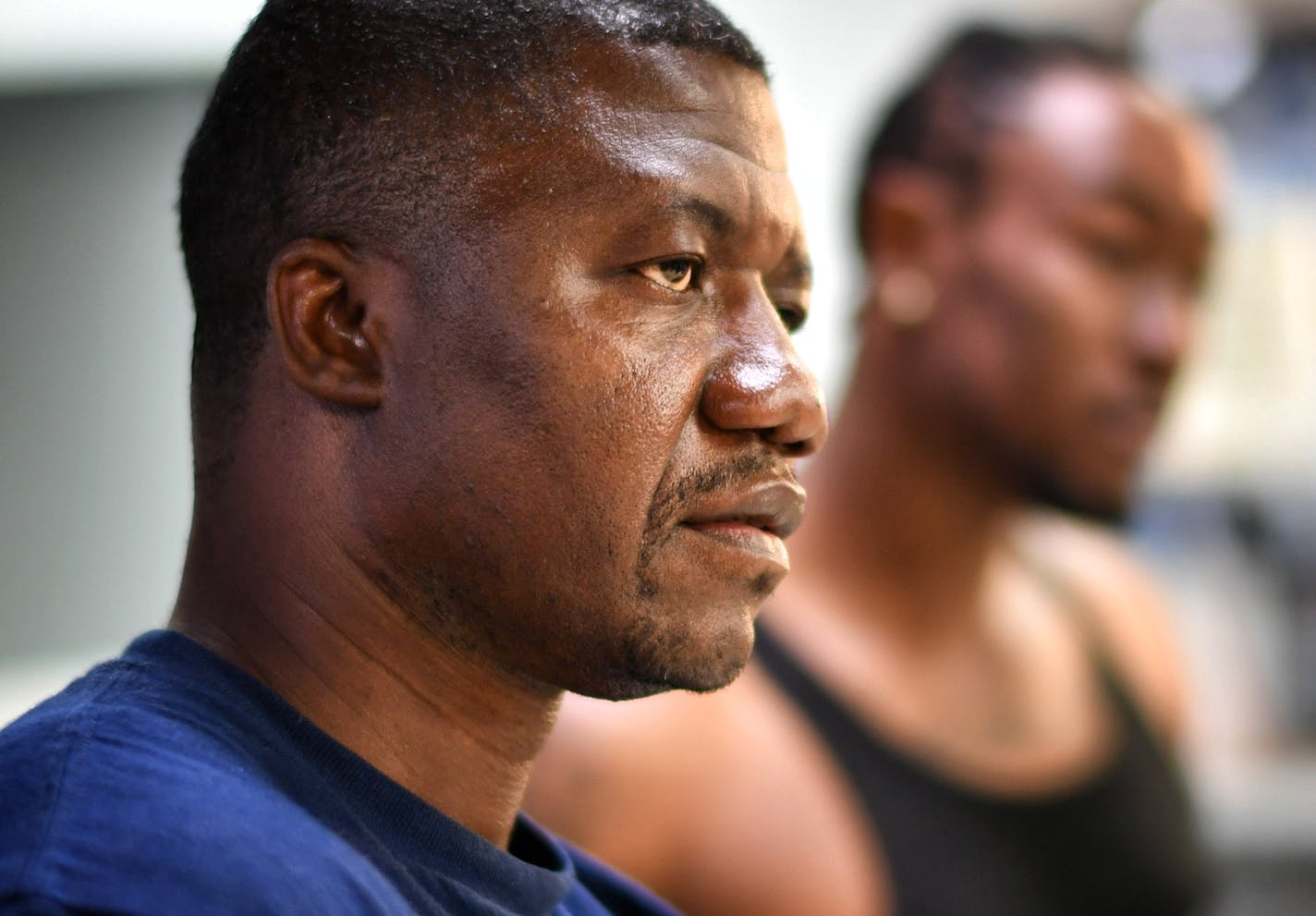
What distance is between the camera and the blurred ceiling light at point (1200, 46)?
88.5 inches

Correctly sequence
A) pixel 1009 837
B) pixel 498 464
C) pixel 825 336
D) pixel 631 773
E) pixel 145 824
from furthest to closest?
pixel 825 336
pixel 1009 837
pixel 631 773
pixel 498 464
pixel 145 824

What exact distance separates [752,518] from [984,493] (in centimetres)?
83

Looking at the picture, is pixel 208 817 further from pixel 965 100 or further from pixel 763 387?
pixel 965 100

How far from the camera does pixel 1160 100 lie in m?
1.42

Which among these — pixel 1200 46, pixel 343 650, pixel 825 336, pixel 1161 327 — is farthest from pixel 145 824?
pixel 1200 46

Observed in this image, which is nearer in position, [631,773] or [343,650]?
[343,650]

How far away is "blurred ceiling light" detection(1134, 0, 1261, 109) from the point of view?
2.25 metres

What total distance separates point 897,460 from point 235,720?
3.05 ft

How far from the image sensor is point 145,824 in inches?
18.1

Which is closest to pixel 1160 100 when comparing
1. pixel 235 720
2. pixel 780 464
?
pixel 780 464

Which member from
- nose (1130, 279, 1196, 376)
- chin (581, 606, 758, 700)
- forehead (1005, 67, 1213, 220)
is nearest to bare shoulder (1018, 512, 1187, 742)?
nose (1130, 279, 1196, 376)

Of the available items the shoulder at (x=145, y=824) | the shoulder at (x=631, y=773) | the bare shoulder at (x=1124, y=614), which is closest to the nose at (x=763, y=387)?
the shoulder at (x=145, y=824)

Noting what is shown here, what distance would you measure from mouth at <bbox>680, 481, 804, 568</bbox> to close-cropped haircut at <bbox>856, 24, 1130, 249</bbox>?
2.80 feet

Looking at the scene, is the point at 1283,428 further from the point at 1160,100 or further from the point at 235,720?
the point at 235,720
